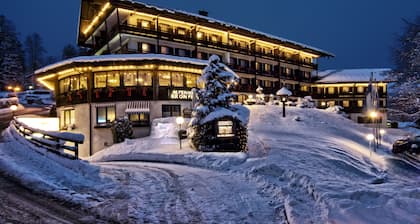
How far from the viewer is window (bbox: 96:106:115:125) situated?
29969 millimetres

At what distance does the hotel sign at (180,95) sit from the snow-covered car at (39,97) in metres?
46.5

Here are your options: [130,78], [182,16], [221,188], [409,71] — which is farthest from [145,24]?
[221,188]

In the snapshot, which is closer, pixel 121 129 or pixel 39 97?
pixel 121 129

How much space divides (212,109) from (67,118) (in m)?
17.9

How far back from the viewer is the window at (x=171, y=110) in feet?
101

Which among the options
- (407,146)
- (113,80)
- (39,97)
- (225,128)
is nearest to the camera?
(225,128)

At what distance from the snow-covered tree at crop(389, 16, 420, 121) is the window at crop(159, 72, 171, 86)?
66.3 feet

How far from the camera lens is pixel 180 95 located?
1249 inches

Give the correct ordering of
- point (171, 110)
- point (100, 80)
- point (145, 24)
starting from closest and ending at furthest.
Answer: point (100, 80)
point (171, 110)
point (145, 24)

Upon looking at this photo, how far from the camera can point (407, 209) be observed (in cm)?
827

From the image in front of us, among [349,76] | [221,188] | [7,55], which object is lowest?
[221,188]

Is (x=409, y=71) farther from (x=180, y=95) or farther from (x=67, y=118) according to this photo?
(x=67, y=118)

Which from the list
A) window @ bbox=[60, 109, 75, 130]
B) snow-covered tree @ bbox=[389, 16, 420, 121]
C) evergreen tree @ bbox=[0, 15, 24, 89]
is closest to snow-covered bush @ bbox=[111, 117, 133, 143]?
window @ bbox=[60, 109, 75, 130]

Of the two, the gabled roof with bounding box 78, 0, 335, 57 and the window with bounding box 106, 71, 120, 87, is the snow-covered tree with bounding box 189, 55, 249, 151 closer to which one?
the window with bounding box 106, 71, 120, 87
